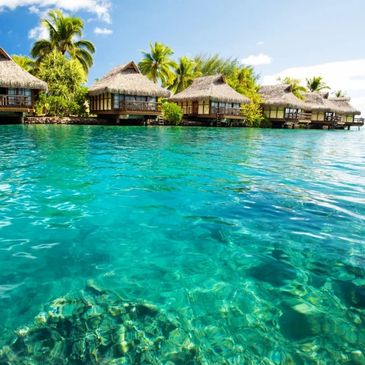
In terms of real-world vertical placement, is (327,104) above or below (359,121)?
above

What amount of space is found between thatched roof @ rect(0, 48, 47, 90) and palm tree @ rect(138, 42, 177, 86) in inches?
687

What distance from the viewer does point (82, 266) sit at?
10.2 feet

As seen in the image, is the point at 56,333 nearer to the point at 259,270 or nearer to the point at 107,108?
the point at 259,270

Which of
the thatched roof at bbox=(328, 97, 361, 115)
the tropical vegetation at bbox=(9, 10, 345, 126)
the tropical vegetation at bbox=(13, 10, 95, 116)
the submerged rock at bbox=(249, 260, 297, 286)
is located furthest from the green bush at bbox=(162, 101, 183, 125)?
the thatched roof at bbox=(328, 97, 361, 115)

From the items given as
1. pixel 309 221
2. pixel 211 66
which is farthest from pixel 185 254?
pixel 211 66

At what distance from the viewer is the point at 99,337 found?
2184 mm

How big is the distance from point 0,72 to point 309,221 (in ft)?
80.4

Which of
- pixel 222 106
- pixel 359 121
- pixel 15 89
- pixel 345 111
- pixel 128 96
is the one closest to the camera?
pixel 15 89

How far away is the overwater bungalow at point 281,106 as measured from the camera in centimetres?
3709

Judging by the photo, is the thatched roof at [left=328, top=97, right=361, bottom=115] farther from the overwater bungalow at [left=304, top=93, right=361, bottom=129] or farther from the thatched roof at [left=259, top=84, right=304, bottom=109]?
the thatched roof at [left=259, top=84, right=304, bottom=109]

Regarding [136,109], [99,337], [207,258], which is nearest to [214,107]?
[136,109]

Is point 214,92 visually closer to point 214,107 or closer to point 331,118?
point 214,107

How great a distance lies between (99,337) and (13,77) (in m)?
24.5

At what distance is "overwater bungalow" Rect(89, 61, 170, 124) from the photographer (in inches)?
1068
